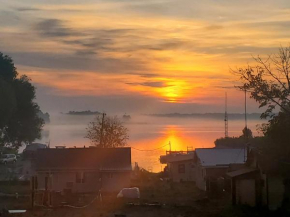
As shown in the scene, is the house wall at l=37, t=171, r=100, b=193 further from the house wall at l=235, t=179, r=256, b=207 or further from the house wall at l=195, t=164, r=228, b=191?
the house wall at l=235, t=179, r=256, b=207

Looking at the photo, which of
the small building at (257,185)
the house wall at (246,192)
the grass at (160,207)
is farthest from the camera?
the house wall at (246,192)

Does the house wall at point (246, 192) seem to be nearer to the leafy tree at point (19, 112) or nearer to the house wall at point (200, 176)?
the house wall at point (200, 176)

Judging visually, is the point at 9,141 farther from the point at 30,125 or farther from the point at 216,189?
the point at 216,189

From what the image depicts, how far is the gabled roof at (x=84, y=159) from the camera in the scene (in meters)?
41.7

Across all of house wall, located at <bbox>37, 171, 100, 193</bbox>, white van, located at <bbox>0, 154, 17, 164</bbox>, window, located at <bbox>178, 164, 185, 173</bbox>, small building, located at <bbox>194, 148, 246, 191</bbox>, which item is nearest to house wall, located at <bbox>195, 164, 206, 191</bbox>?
small building, located at <bbox>194, 148, 246, 191</bbox>

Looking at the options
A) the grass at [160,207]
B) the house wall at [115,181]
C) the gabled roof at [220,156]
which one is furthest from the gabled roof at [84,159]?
the gabled roof at [220,156]

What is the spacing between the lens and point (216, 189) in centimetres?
3525

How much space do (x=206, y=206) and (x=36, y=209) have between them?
1091 centimetres

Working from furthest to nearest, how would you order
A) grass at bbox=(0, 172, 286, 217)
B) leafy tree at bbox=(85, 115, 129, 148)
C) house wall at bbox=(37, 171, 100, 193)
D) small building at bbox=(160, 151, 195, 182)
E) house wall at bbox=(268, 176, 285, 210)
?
1. leafy tree at bbox=(85, 115, 129, 148)
2. small building at bbox=(160, 151, 195, 182)
3. house wall at bbox=(37, 171, 100, 193)
4. grass at bbox=(0, 172, 286, 217)
5. house wall at bbox=(268, 176, 285, 210)

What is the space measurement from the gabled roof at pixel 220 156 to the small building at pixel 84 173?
258 inches

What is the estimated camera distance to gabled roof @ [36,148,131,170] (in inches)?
1641

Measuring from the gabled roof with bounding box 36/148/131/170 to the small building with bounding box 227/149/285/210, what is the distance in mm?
13348

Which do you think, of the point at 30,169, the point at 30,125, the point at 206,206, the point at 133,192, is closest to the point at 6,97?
the point at 30,125

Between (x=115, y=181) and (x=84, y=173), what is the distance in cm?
279
